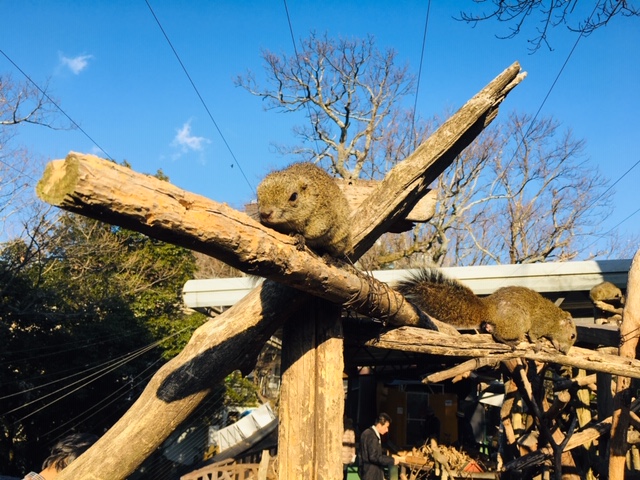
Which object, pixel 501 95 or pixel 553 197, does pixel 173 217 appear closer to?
pixel 501 95

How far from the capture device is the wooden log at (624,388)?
473 cm

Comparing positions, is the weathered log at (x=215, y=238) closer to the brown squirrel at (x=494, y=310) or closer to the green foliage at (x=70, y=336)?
the brown squirrel at (x=494, y=310)

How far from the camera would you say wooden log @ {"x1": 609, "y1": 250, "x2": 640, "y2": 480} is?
4734 millimetres

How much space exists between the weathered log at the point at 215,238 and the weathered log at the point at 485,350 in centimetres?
22

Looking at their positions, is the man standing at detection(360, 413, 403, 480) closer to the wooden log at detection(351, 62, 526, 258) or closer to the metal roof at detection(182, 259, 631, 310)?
the metal roof at detection(182, 259, 631, 310)

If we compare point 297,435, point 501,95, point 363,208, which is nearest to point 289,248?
point 363,208

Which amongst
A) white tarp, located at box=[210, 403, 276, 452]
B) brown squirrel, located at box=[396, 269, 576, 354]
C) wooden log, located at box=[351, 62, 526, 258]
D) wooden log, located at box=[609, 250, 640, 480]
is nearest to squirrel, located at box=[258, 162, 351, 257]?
wooden log, located at box=[351, 62, 526, 258]

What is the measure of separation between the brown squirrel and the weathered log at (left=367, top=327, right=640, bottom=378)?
217 mm

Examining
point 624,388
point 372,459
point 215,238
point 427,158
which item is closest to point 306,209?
point 427,158

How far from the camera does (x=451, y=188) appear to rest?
21.6m

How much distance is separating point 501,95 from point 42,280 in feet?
36.8

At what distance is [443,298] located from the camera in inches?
193

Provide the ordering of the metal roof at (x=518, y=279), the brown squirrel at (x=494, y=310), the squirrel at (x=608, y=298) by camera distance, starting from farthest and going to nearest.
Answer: the metal roof at (x=518, y=279), the squirrel at (x=608, y=298), the brown squirrel at (x=494, y=310)

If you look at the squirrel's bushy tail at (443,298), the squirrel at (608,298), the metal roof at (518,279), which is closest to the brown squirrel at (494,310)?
the squirrel's bushy tail at (443,298)
